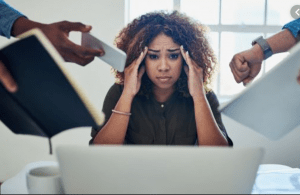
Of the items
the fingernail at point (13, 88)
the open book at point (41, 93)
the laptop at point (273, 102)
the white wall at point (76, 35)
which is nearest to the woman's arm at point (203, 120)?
the laptop at point (273, 102)

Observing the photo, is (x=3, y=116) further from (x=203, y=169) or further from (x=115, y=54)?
(x=203, y=169)

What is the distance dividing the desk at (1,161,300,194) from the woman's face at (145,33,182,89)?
0.58 metres

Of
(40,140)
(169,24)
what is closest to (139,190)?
(169,24)

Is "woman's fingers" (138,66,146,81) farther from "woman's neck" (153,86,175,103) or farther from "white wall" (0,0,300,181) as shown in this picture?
"white wall" (0,0,300,181)

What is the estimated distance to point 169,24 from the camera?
5.12 ft

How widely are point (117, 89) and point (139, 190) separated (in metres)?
1.05

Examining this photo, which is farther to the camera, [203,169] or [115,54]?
[115,54]

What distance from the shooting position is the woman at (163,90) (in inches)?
55.7

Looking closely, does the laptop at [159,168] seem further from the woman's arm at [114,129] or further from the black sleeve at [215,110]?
the black sleeve at [215,110]

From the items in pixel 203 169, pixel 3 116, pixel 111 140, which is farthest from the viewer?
pixel 111 140

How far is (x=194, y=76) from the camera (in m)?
1.48

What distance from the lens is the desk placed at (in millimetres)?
908

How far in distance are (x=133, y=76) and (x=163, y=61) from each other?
0.16 metres

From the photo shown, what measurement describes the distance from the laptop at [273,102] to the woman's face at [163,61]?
64 cm
